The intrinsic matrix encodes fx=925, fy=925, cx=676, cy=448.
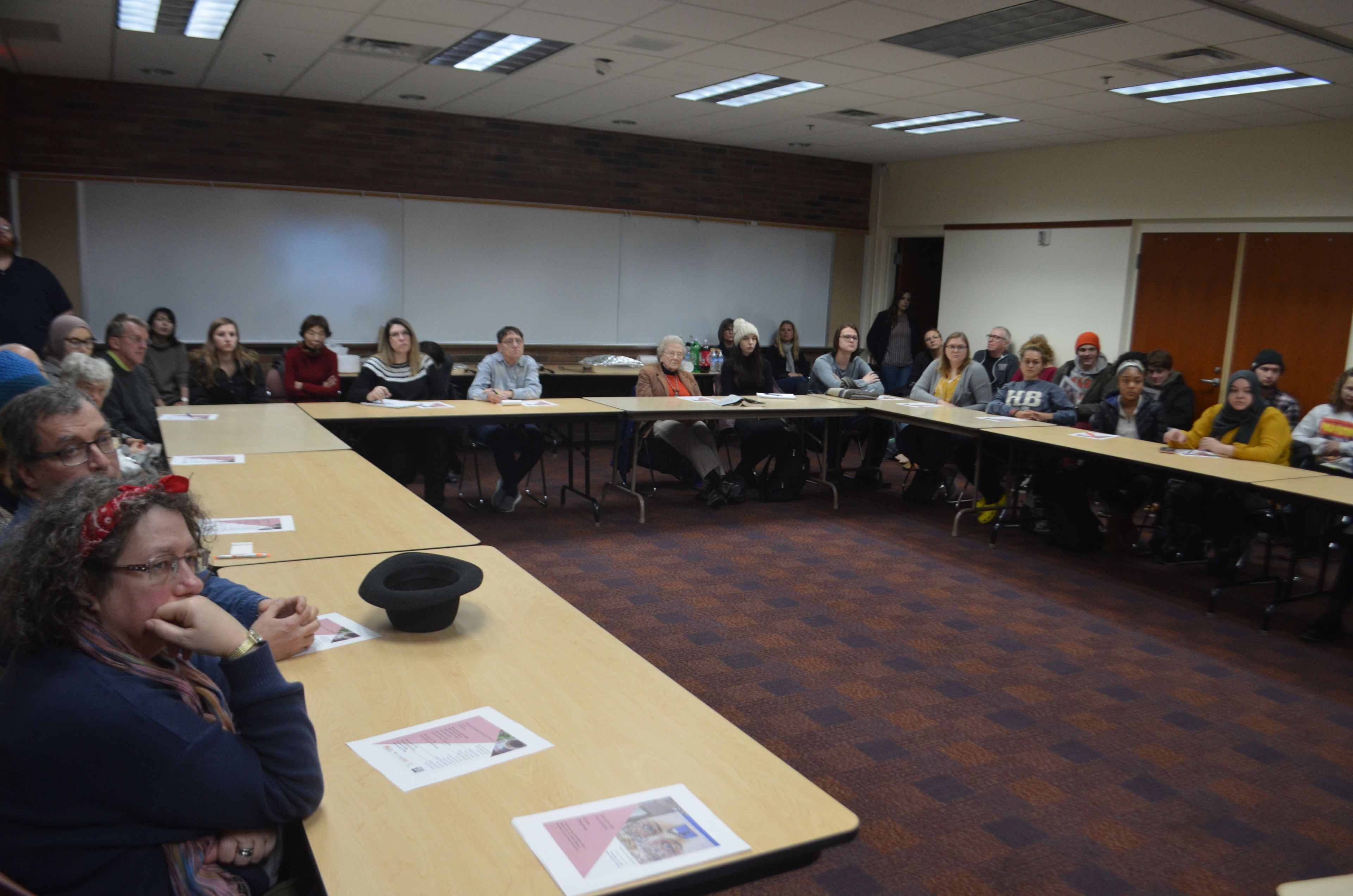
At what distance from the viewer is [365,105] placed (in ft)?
24.5

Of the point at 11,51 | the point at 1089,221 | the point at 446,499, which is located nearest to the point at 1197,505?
the point at 1089,221

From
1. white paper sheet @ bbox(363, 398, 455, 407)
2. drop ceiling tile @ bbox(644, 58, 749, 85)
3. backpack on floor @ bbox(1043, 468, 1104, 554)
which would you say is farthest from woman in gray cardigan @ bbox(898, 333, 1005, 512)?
white paper sheet @ bbox(363, 398, 455, 407)

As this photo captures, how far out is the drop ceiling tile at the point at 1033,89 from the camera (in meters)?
5.62

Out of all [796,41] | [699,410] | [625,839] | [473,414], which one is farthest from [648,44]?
[625,839]

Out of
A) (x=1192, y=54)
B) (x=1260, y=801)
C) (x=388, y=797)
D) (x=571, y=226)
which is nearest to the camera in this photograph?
(x=388, y=797)

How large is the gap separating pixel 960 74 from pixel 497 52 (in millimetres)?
2806

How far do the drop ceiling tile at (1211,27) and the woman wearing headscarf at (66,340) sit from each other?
5.35 metres

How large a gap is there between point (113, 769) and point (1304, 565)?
238 inches

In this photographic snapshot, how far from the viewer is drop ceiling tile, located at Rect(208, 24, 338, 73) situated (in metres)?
5.24

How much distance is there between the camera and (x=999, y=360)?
24.9ft

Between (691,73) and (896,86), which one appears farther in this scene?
(896,86)

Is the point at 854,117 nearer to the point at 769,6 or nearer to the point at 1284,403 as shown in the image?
the point at 769,6

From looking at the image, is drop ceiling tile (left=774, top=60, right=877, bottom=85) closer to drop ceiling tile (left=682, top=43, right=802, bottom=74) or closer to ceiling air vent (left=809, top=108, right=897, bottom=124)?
drop ceiling tile (left=682, top=43, right=802, bottom=74)

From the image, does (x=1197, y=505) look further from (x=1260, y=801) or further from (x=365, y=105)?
(x=365, y=105)
